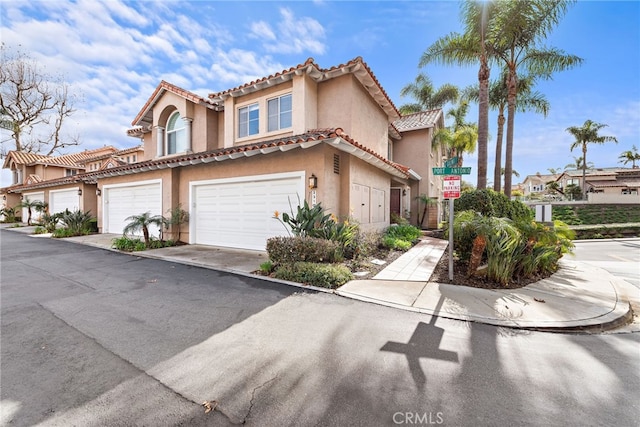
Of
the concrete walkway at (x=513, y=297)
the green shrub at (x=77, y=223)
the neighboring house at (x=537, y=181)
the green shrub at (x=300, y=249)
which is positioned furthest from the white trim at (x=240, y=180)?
the neighboring house at (x=537, y=181)

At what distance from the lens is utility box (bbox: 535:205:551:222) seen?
7.58 meters

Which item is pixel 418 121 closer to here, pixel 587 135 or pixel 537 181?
pixel 587 135

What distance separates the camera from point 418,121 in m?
17.7

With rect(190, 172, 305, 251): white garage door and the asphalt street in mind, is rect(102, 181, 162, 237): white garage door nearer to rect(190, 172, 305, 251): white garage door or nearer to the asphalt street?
rect(190, 172, 305, 251): white garage door

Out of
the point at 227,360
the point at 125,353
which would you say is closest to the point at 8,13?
the point at 125,353

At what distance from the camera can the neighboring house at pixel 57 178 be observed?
56.0 ft

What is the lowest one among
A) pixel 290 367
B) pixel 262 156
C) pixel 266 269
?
pixel 290 367

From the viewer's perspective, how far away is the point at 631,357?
318cm

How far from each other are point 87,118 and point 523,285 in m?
40.5

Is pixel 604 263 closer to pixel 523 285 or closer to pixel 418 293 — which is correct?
pixel 523 285

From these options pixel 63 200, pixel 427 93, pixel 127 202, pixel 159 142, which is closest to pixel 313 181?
pixel 159 142

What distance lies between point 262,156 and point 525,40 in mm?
13612

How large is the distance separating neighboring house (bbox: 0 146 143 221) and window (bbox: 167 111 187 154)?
22.1ft

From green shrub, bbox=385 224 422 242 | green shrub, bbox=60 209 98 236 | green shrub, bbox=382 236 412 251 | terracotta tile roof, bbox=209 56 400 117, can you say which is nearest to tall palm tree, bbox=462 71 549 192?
green shrub, bbox=385 224 422 242
